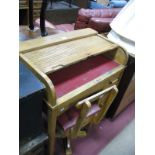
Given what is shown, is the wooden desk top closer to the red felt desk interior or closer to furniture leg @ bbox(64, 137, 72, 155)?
the red felt desk interior

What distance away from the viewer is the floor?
144cm

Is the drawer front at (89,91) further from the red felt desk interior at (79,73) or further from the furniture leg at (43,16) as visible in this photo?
the furniture leg at (43,16)

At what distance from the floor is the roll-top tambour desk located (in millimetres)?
388

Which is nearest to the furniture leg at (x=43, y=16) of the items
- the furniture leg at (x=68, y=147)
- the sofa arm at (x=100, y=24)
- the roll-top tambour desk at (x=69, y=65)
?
the roll-top tambour desk at (x=69, y=65)

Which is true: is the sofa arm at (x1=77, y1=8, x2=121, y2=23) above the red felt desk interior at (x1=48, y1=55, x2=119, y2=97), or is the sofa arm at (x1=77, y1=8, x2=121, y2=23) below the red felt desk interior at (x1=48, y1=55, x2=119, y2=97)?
above

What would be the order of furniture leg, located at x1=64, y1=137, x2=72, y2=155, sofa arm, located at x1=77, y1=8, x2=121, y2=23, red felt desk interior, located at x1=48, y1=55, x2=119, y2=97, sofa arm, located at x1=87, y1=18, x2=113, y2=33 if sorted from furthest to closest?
1. sofa arm, located at x1=77, y1=8, x2=121, y2=23
2. sofa arm, located at x1=87, y1=18, x2=113, y2=33
3. furniture leg, located at x1=64, y1=137, x2=72, y2=155
4. red felt desk interior, located at x1=48, y1=55, x2=119, y2=97

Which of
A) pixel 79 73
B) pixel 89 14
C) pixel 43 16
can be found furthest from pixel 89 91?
pixel 89 14

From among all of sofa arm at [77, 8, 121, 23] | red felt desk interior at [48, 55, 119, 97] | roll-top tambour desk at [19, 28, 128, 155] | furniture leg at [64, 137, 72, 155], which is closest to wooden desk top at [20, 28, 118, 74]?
roll-top tambour desk at [19, 28, 128, 155]

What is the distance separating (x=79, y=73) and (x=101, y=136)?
0.73 metres

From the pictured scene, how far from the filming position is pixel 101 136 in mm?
1570

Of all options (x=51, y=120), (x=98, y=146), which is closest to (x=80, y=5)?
(x=98, y=146)
